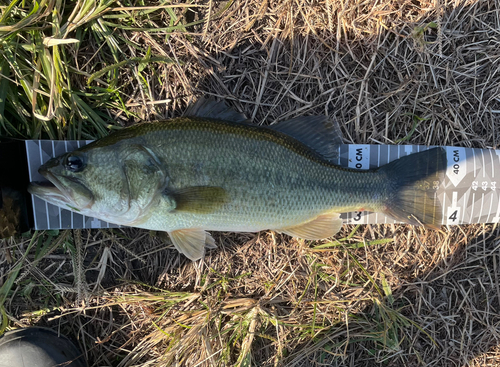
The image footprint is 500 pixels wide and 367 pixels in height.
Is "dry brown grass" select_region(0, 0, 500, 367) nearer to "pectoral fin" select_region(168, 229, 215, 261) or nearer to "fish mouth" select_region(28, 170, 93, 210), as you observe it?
"pectoral fin" select_region(168, 229, 215, 261)

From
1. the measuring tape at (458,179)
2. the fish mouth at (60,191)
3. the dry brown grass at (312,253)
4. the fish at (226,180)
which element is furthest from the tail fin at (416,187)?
the fish mouth at (60,191)

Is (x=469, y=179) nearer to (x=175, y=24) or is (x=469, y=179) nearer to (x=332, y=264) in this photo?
(x=332, y=264)

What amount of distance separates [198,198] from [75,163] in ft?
3.03

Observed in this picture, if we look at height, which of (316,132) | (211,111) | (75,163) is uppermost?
(211,111)

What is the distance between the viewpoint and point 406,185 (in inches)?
107

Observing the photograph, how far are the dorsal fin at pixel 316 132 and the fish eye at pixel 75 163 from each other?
59.9 inches

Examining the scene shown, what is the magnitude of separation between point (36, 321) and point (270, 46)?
3.47 meters

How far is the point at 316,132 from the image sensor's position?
273 cm

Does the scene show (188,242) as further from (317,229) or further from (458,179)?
(458,179)

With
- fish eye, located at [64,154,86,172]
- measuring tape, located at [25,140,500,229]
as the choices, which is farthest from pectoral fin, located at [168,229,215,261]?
measuring tape, located at [25,140,500,229]

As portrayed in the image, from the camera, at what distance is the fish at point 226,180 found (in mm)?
2275

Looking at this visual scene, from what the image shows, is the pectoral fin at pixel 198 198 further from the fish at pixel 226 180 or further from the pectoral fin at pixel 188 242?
the pectoral fin at pixel 188 242

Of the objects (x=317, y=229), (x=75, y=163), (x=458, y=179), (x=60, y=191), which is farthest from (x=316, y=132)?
(x=60, y=191)

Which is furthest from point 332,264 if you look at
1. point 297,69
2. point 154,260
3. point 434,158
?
point 297,69
